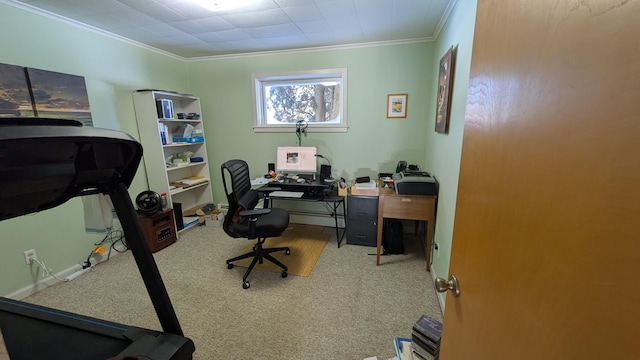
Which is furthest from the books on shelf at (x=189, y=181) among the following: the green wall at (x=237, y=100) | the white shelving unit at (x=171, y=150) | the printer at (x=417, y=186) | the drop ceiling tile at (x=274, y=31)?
the printer at (x=417, y=186)

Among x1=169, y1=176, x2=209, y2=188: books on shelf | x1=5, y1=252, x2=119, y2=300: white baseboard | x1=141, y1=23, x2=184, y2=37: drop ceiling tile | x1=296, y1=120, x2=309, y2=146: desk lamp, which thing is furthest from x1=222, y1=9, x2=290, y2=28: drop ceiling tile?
x1=5, y1=252, x2=119, y2=300: white baseboard

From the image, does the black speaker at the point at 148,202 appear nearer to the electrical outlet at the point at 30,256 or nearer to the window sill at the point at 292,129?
the electrical outlet at the point at 30,256

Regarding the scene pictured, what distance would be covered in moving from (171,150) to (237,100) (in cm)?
115

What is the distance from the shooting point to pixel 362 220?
9.29ft

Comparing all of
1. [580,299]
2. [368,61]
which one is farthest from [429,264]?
[368,61]

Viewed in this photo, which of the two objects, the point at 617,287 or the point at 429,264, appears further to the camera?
the point at 429,264

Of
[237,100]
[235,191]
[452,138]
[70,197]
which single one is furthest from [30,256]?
[452,138]

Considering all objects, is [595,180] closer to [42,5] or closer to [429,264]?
[429,264]

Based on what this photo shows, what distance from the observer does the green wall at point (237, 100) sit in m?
2.00

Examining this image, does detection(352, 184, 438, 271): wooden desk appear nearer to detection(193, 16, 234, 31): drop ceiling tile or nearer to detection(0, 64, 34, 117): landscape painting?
detection(193, 16, 234, 31): drop ceiling tile

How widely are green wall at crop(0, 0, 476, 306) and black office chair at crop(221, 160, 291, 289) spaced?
4.03ft

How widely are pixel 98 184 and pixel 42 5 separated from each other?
2.45m

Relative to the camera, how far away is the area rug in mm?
2518

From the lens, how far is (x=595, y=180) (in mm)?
365
